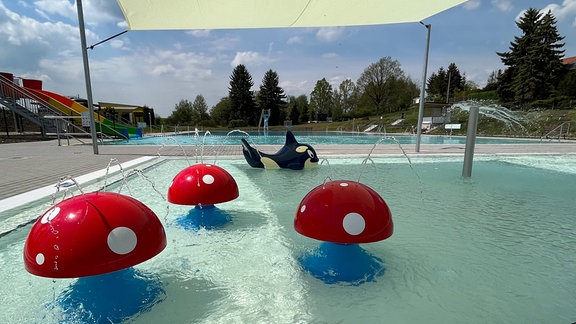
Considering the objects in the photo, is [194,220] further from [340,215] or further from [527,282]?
[527,282]

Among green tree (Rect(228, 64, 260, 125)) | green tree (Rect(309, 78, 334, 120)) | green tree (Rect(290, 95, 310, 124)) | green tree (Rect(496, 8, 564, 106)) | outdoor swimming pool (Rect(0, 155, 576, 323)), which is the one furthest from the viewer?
green tree (Rect(309, 78, 334, 120))

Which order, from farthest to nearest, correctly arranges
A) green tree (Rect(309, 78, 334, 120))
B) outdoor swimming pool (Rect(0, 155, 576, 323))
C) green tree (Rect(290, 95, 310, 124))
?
1. green tree (Rect(309, 78, 334, 120))
2. green tree (Rect(290, 95, 310, 124))
3. outdoor swimming pool (Rect(0, 155, 576, 323))

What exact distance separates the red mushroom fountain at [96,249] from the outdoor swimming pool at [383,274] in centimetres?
13

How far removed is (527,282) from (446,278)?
0.79m

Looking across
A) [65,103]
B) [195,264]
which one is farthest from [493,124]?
[65,103]

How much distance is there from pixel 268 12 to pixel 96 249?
30.3ft

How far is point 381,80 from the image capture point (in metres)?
67.0

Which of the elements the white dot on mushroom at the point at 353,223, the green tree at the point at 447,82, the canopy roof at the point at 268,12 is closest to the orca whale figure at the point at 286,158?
the canopy roof at the point at 268,12

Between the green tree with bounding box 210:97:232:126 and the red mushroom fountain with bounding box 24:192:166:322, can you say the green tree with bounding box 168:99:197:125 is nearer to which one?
the green tree with bounding box 210:97:232:126

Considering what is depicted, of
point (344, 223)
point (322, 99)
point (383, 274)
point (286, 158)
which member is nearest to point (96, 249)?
point (344, 223)

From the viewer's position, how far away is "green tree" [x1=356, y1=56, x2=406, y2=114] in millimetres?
65750

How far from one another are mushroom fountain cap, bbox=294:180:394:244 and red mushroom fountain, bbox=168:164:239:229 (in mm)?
1799

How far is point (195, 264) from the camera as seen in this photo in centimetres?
351

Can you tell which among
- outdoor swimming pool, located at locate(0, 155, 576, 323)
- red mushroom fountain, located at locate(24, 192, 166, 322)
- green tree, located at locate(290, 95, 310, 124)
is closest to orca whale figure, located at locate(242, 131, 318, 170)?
outdoor swimming pool, located at locate(0, 155, 576, 323)
